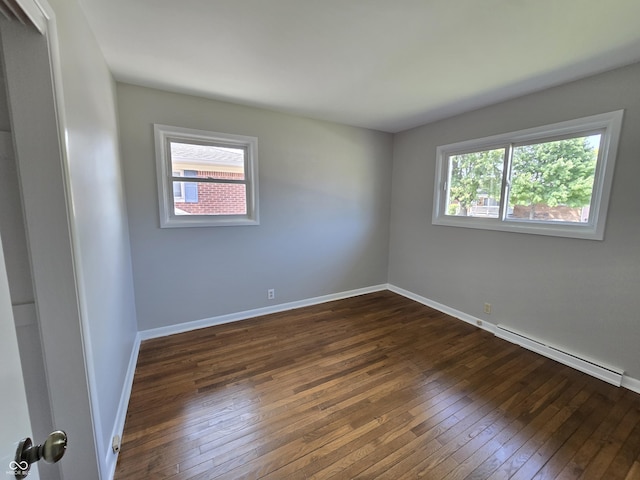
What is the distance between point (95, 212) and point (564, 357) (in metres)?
3.84

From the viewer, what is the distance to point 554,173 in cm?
246

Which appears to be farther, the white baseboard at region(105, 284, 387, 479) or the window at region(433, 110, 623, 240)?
the window at region(433, 110, 623, 240)

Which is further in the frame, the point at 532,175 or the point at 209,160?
the point at 209,160

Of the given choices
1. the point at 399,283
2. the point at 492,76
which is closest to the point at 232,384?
the point at 399,283

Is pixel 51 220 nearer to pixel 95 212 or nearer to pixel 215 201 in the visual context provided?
pixel 95 212

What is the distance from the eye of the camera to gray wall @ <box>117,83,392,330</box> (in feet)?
8.43

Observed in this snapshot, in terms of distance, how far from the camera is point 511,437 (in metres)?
1.64

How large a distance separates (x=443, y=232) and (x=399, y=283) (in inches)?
45.2

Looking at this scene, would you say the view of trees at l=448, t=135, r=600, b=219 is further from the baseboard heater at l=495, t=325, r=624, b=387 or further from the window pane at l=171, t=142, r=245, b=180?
the window pane at l=171, t=142, r=245, b=180

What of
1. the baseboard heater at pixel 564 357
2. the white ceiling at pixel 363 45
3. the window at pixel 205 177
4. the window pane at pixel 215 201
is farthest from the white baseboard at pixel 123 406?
the baseboard heater at pixel 564 357

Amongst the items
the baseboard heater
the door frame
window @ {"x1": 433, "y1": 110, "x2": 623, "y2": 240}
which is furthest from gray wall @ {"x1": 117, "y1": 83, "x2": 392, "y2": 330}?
the baseboard heater

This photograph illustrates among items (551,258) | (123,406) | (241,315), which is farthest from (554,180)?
(123,406)

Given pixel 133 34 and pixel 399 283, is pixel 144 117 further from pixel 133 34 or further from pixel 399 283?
pixel 399 283

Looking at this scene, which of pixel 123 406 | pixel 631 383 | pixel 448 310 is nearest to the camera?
pixel 123 406
